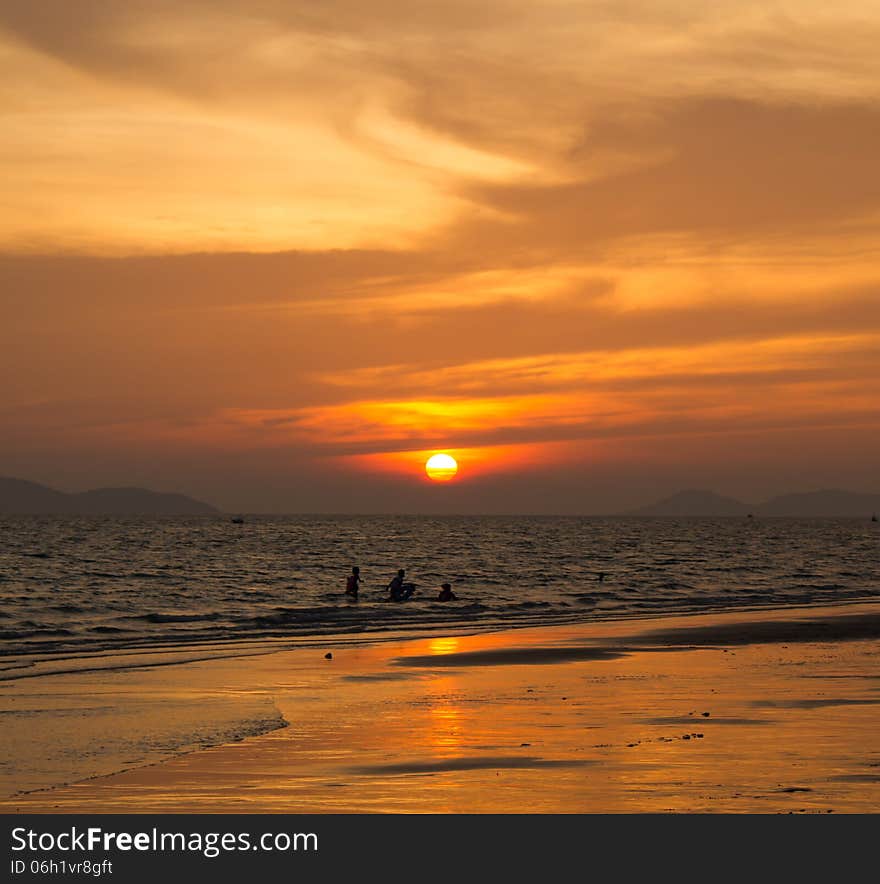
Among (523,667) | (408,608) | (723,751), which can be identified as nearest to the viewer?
(723,751)
